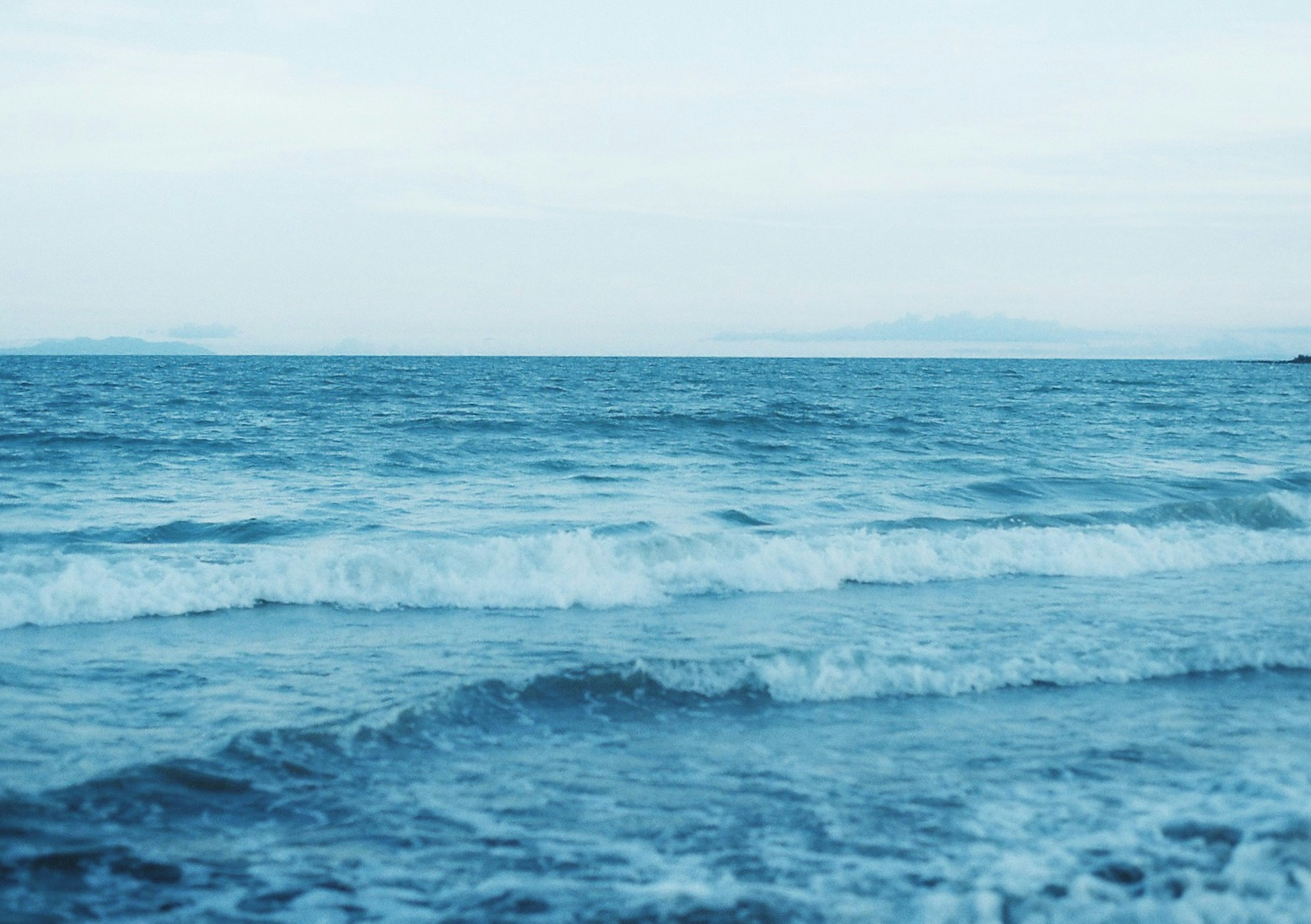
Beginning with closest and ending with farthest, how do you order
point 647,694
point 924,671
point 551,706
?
point 551,706, point 647,694, point 924,671

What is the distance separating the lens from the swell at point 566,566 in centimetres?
1048

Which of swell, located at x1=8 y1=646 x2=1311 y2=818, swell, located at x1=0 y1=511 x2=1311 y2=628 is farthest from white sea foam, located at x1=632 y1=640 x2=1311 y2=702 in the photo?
swell, located at x1=0 y1=511 x2=1311 y2=628

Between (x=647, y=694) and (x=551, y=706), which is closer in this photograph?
(x=551, y=706)

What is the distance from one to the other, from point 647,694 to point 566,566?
436 cm

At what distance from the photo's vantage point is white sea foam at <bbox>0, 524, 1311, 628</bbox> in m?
10.5

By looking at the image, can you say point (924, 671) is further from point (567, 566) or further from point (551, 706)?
point (567, 566)

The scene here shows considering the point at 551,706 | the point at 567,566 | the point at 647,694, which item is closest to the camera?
the point at 551,706

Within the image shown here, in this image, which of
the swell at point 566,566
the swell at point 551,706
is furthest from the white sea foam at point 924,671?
the swell at point 566,566

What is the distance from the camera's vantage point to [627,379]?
182ft

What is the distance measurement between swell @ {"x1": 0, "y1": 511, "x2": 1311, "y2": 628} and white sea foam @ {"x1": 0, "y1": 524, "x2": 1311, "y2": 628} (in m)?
0.02

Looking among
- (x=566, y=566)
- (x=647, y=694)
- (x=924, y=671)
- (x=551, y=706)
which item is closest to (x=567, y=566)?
(x=566, y=566)

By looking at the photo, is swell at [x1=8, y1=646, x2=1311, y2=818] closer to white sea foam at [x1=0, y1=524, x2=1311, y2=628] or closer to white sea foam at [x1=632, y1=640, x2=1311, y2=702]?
white sea foam at [x1=632, y1=640, x2=1311, y2=702]

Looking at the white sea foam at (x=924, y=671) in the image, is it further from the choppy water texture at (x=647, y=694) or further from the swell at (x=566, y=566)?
the swell at (x=566, y=566)

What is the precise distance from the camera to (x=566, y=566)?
39.2ft
